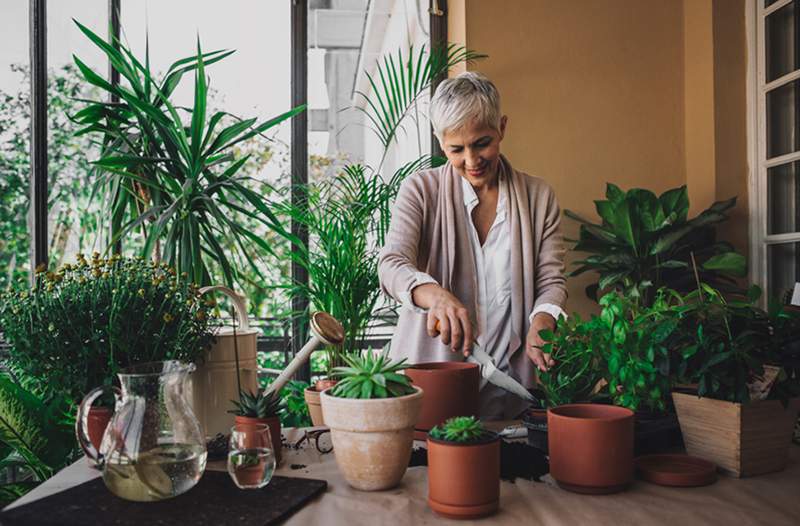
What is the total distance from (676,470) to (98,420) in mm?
950

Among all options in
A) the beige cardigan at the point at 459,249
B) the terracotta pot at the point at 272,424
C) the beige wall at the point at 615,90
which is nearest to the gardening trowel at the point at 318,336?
the terracotta pot at the point at 272,424

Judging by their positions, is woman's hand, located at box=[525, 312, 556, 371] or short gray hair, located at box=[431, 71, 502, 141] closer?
woman's hand, located at box=[525, 312, 556, 371]

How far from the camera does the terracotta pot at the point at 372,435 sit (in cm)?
98

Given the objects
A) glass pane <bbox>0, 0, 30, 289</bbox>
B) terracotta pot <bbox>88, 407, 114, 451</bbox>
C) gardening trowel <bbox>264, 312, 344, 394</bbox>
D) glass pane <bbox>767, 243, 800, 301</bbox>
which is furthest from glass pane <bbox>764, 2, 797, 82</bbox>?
glass pane <bbox>0, 0, 30, 289</bbox>

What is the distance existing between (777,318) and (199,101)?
239 centimetres

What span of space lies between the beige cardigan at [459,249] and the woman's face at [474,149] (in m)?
0.07

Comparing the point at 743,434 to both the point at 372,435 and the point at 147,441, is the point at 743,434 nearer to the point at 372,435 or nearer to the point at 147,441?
the point at 372,435

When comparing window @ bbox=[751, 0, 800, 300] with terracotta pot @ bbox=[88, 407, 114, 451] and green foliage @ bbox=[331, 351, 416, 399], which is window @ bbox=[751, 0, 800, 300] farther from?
terracotta pot @ bbox=[88, 407, 114, 451]

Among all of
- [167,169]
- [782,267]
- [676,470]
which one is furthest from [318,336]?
[782,267]

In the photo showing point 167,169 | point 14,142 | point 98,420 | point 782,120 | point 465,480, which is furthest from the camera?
point 14,142

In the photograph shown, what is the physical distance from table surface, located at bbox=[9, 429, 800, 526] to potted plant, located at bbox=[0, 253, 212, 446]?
0.50 meters

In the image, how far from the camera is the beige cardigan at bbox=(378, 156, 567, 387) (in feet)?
6.20

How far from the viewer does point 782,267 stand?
119 inches

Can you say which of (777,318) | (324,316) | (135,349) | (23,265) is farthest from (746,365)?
(23,265)
